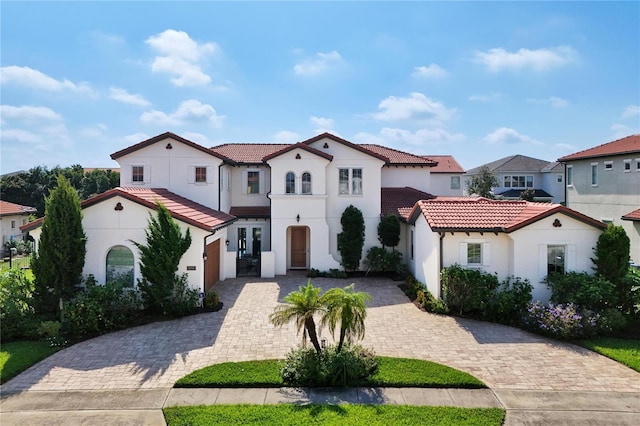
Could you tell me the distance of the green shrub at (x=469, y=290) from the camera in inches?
599

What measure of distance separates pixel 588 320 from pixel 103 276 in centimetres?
1842

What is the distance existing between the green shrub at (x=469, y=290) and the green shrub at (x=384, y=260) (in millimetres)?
7035

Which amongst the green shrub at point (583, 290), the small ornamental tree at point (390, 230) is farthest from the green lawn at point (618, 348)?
the small ornamental tree at point (390, 230)

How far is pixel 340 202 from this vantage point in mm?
24016

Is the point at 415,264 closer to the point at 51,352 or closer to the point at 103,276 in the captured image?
the point at 103,276

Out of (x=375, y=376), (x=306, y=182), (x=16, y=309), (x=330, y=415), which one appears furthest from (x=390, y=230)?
(x=16, y=309)

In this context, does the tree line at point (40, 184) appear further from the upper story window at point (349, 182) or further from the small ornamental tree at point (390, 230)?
the small ornamental tree at point (390, 230)

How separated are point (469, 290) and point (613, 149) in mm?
20342

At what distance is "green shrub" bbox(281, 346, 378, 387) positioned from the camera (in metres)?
10.1

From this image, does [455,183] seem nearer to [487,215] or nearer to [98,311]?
[487,215]

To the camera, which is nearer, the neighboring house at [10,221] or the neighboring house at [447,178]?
the neighboring house at [10,221]

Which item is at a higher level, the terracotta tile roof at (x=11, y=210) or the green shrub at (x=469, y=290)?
the terracotta tile roof at (x=11, y=210)

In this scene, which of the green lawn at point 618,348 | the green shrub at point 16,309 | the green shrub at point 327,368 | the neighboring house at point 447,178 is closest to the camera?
the green shrub at point 327,368

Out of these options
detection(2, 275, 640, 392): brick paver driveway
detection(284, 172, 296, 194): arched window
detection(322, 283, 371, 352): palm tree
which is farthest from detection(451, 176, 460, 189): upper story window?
detection(322, 283, 371, 352): palm tree
